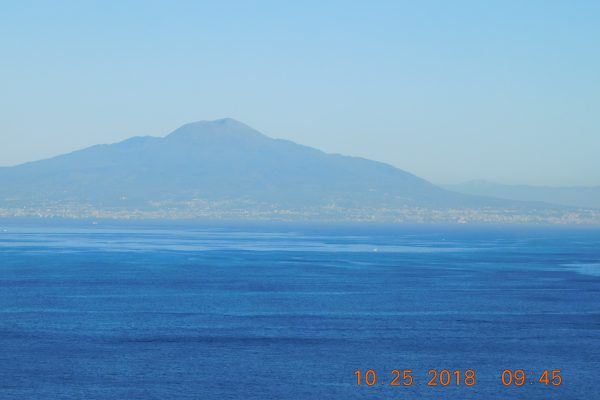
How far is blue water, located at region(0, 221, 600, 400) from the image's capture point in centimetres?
4788

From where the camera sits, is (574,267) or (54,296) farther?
(574,267)

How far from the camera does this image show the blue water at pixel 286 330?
47.9 m

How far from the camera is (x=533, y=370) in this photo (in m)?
52.0

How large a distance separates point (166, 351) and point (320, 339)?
1020 cm

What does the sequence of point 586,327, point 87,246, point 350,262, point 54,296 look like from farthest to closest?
point 87,246 < point 350,262 < point 54,296 < point 586,327

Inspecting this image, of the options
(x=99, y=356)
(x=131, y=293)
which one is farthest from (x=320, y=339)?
(x=131, y=293)

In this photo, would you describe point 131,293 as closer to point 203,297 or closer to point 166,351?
point 203,297
